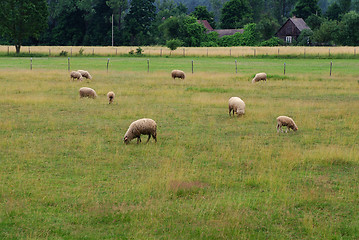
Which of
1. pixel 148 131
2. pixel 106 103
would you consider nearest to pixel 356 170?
pixel 148 131

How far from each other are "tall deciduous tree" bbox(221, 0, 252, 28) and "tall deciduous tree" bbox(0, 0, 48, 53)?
61715 mm

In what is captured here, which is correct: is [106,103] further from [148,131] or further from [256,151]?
[256,151]

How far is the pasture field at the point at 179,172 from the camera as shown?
26.6ft

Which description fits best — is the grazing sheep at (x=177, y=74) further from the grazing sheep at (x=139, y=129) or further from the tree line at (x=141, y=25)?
the tree line at (x=141, y=25)

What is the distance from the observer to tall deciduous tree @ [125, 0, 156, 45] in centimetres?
10344

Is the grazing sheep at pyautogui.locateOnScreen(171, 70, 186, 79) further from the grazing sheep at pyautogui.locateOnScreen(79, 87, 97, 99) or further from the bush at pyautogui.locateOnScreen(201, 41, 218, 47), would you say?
the bush at pyautogui.locateOnScreen(201, 41, 218, 47)

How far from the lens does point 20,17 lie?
6781cm

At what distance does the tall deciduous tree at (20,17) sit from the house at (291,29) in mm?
53226

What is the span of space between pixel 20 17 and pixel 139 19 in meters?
40.7

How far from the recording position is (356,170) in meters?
11.6

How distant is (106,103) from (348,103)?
11.9 meters

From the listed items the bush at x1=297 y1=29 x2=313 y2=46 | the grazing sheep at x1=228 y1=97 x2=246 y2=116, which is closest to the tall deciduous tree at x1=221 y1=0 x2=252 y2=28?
the bush at x1=297 y1=29 x2=313 y2=46

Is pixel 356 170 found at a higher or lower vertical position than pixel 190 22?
lower

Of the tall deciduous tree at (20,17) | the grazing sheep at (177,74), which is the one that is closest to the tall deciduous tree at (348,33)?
the tall deciduous tree at (20,17)
